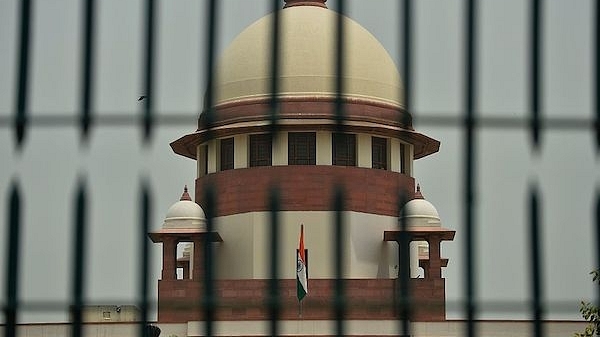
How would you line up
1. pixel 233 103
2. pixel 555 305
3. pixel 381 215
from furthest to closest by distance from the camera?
pixel 381 215 < pixel 233 103 < pixel 555 305

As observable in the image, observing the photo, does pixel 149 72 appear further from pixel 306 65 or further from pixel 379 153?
pixel 379 153

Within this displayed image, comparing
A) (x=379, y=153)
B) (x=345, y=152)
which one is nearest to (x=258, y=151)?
(x=345, y=152)

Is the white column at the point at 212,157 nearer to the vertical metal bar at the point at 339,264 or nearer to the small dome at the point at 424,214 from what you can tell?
the small dome at the point at 424,214

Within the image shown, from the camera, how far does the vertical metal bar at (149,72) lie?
4.53m

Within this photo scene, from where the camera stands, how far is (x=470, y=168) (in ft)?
14.8

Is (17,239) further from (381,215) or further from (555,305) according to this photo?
(381,215)

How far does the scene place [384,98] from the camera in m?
32.6

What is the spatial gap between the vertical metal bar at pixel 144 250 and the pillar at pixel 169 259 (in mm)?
28439

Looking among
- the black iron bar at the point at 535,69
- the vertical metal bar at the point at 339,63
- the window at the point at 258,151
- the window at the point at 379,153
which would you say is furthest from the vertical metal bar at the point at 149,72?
the window at the point at 379,153

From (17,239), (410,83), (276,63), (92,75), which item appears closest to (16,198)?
(17,239)

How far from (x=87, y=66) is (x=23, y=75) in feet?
0.60

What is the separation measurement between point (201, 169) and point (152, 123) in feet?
99.2

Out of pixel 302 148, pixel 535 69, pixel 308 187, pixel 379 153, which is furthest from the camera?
pixel 379 153

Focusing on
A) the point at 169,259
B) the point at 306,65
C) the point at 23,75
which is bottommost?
the point at 23,75
